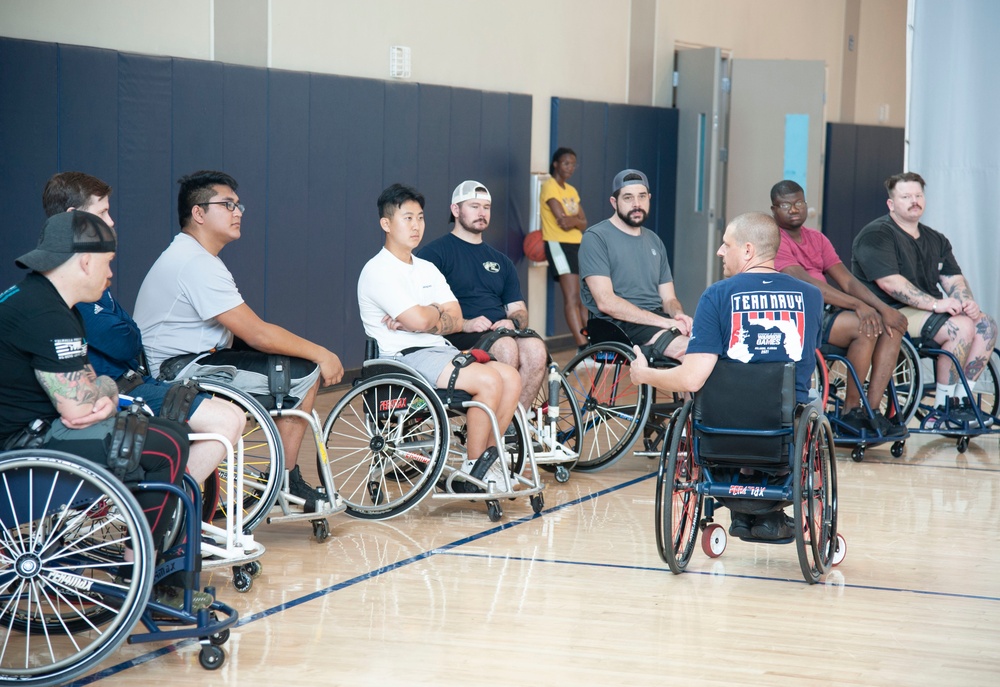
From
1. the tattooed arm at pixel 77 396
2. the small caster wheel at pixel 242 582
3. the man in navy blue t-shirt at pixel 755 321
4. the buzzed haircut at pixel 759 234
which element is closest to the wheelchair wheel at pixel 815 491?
the man in navy blue t-shirt at pixel 755 321

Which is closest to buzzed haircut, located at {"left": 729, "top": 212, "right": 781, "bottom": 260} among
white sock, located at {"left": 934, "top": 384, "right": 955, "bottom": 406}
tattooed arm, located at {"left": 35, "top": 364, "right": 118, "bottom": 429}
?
tattooed arm, located at {"left": 35, "top": 364, "right": 118, "bottom": 429}

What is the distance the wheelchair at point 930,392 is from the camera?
5309mm

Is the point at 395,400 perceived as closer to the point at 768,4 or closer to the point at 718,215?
the point at 718,215

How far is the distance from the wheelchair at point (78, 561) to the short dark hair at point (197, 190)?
1.20 meters

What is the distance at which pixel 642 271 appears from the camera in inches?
202

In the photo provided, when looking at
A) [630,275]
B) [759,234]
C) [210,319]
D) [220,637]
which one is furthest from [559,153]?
[220,637]

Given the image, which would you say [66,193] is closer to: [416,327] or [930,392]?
[416,327]

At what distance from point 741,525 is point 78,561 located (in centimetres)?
170

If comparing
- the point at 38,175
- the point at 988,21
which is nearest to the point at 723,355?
the point at 38,175

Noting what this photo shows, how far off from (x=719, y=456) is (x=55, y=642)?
5.48 feet

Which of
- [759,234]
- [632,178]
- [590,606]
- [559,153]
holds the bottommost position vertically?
[590,606]

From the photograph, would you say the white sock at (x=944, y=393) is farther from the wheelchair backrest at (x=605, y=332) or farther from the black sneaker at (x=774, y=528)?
the black sneaker at (x=774, y=528)

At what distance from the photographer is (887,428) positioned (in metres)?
5.14

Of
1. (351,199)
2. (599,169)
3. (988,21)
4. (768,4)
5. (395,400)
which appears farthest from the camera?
(768,4)
